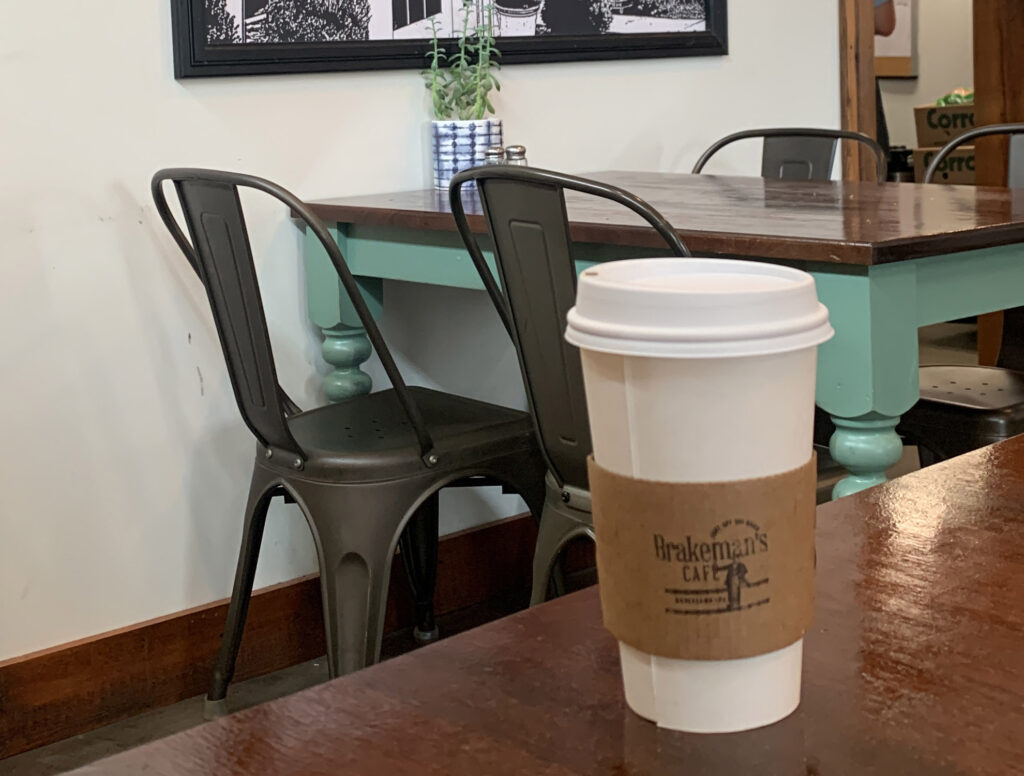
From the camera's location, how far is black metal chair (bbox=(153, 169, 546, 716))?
1.90 meters

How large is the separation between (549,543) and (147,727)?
88 centimetres

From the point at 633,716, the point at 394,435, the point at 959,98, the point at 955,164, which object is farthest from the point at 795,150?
the point at 959,98

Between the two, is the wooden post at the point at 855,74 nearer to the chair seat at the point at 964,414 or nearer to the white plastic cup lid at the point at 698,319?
the chair seat at the point at 964,414

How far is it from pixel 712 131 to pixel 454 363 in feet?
2.84

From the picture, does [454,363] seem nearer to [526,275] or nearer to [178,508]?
[178,508]

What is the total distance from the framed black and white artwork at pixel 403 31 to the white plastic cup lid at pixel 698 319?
1914 millimetres

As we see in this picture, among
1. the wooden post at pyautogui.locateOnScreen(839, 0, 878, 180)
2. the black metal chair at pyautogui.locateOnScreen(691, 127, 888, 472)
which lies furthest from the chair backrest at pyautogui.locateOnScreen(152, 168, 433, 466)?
the wooden post at pyautogui.locateOnScreen(839, 0, 878, 180)

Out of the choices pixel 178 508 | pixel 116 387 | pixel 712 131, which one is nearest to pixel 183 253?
pixel 116 387

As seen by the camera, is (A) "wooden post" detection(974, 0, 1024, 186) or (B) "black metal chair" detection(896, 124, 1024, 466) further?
(A) "wooden post" detection(974, 0, 1024, 186)

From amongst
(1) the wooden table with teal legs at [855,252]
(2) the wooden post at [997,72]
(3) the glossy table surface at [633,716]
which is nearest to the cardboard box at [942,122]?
(2) the wooden post at [997,72]

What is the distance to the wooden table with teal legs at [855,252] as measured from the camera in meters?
1.53

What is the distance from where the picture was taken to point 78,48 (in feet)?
6.93

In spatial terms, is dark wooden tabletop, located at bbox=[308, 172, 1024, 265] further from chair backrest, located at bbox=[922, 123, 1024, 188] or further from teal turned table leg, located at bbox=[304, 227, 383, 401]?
chair backrest, located at bbox=[922, 123, 1024, 188]

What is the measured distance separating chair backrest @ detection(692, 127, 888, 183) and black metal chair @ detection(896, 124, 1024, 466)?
0.75 meters
